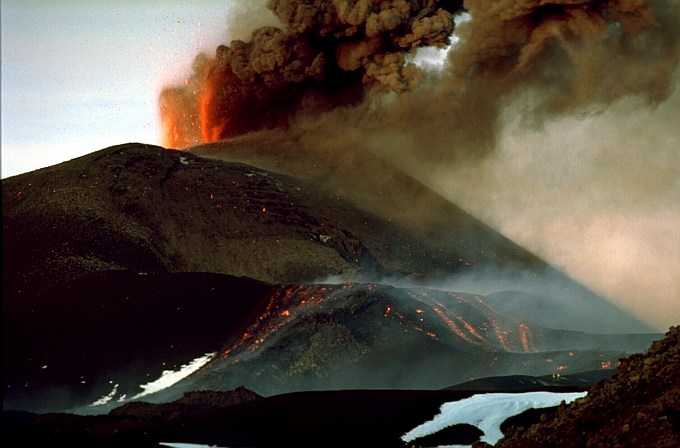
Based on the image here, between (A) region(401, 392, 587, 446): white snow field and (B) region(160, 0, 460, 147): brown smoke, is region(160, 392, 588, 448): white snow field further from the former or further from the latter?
(B) region(160, 0, 460, 147): brown smoke

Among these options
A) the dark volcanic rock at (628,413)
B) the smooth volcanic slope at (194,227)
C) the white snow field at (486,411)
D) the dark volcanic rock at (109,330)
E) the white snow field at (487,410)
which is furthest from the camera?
the smooth volcanic slope at (194,227)

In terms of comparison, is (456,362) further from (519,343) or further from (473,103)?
(473,103)

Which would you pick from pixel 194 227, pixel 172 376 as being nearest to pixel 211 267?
pixel 194 227

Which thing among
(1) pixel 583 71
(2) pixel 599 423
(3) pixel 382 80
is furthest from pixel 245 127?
(2) pixel 599 423

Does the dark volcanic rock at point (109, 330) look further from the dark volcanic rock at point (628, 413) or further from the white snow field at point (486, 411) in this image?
the dark volcanic rock at point (628, 413)

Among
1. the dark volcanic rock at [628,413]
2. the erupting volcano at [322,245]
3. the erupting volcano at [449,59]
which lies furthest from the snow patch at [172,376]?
the erupting volcano at [449,59]

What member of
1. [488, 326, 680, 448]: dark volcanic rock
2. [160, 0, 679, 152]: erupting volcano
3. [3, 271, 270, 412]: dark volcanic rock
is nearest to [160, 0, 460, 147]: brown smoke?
[160, 0, 679, 152]: erupting volcano

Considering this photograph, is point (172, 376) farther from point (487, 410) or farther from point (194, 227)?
point (194, 227)
